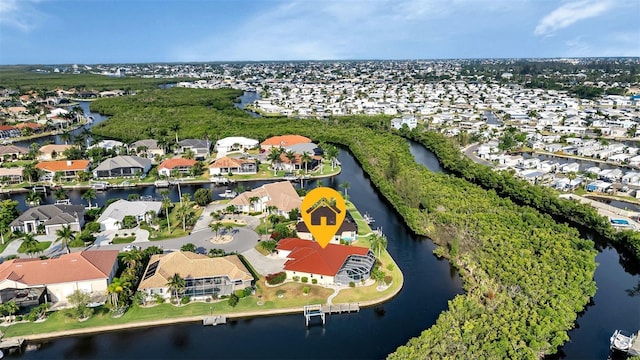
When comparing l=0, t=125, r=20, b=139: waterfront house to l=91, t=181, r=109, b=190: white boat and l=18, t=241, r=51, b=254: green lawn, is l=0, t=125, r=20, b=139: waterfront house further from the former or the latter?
l=18, t=241, r=51, b=254: green lawn

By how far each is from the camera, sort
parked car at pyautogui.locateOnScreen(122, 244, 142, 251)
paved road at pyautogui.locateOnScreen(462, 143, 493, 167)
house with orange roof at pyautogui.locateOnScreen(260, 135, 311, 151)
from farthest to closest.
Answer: house with orange roof at pyautogui.locateOnScreen(260, 135, 311, 151)
paved road at pyautogui.locateOnScreen(462, 143, 493, 167)
parked car at pyautogui.locateOnScreen(122, 244, 142, 251)

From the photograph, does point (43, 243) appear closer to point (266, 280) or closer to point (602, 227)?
point (266, 280)

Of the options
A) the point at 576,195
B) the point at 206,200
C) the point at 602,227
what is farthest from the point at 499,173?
the point at 206,200

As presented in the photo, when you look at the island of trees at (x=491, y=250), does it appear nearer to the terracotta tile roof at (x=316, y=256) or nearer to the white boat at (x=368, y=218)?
the white boat at (x=368, y=218)

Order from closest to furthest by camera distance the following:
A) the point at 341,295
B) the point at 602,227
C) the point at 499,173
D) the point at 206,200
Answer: the point at 341,295
the point at 602,227
the point at 206,200
the point at 499,173

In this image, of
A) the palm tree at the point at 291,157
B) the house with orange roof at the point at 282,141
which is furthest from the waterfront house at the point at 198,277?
the house with orange roof at the point at 282,141

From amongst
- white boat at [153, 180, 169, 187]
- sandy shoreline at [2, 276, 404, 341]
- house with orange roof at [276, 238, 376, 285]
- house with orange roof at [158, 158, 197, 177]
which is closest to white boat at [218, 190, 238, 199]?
white boat at [153, 180, 169, 187]

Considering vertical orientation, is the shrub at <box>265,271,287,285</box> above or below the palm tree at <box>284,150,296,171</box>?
below
